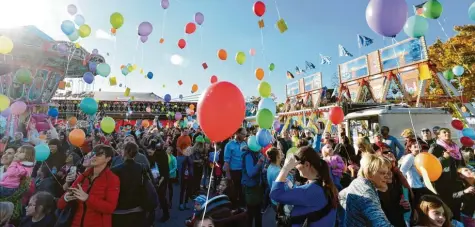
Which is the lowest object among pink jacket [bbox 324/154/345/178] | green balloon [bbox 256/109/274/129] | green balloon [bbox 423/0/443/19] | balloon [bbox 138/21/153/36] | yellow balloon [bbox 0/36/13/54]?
pink jacket [bbox 324/154/345/178]

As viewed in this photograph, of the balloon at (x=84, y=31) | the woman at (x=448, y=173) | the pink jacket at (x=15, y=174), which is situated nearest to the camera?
the pink jacket at (x=15, y=174)

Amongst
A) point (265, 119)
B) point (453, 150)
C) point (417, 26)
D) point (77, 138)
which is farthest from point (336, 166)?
point (77, 138)

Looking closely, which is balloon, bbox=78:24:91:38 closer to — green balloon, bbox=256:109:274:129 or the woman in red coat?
green balloon, bbox=256:109:274:129

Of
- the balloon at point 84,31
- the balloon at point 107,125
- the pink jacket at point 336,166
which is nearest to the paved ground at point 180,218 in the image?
the pink jacket at point 336,166

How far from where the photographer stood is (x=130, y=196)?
275 centimetres

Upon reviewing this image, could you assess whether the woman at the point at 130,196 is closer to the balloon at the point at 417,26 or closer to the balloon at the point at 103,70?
the balloon at the point at 417,26

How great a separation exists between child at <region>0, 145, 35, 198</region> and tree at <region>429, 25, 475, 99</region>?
19157 millimetres

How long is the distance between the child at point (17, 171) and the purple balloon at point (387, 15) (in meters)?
4.82

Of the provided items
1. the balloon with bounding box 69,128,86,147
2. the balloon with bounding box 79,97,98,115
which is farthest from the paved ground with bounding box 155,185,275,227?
the balloon with bounding box 79,97,98,115

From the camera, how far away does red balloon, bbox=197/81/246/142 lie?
2.89 metres

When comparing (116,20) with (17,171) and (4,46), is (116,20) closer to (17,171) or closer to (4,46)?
(4,46)

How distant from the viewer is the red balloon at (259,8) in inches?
242

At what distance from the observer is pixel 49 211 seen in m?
2.78

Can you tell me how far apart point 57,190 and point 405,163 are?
4737 millimetres
